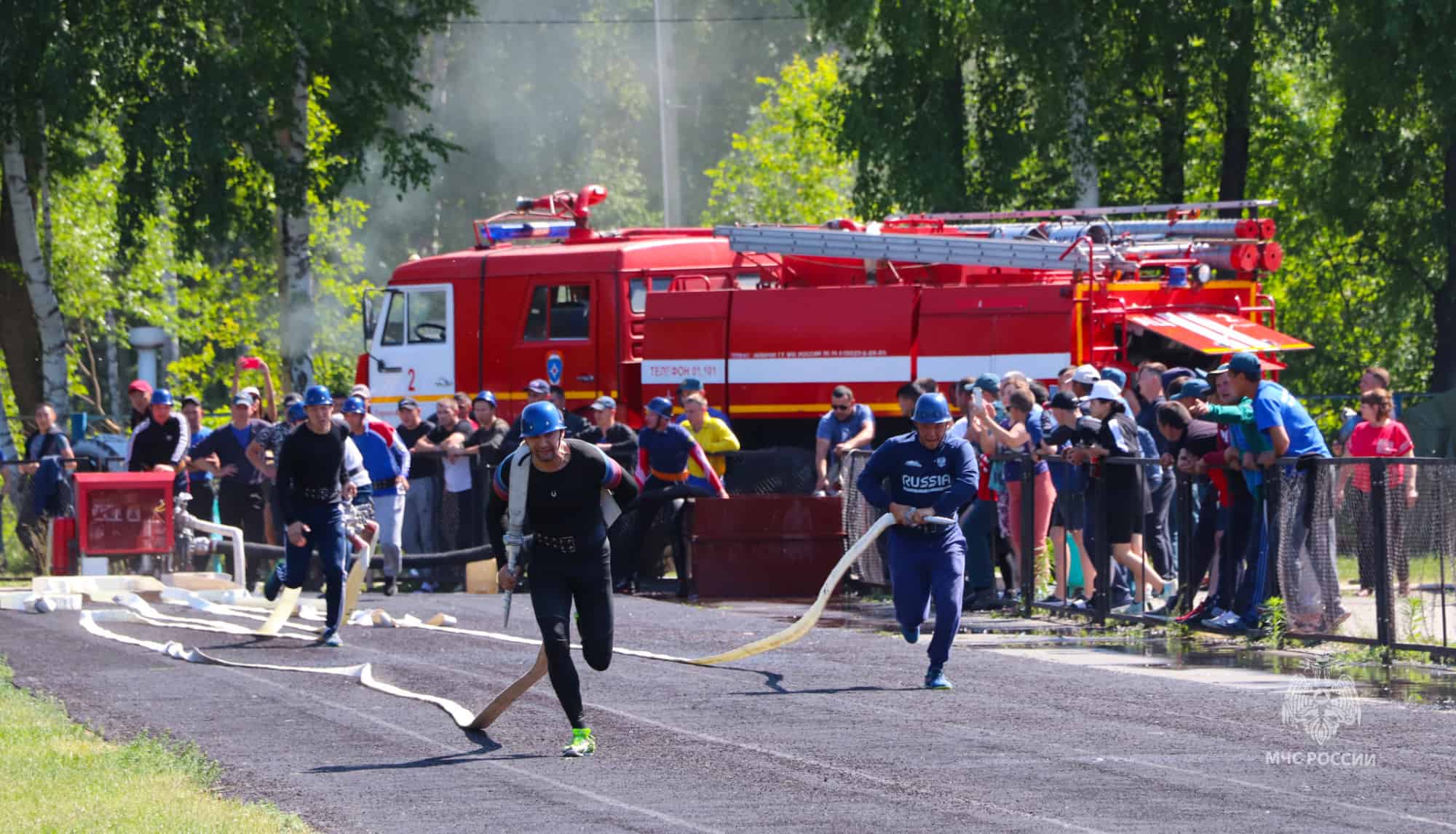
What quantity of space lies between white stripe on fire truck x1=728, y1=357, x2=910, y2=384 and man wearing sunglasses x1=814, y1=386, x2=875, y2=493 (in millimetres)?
870

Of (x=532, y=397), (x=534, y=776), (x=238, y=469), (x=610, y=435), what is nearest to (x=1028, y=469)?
(x=610, y=435)

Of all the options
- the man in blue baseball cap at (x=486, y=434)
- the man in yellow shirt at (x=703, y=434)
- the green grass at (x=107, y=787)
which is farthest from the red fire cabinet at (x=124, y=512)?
the green grass at (x=107, y=787)

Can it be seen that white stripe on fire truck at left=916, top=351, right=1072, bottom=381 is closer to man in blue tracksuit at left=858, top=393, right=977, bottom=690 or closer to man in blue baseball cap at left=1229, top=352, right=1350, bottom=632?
man in blue baseball cap at left=1229, top=352, right=1350, bottom=632

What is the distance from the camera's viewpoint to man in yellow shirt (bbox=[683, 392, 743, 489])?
18953 millimetres

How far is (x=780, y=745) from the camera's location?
973 centimetres

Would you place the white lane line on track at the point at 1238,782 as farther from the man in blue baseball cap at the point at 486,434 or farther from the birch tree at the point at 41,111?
the birch tree at the point at 41,111

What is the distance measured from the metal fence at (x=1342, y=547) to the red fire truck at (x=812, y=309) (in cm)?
473

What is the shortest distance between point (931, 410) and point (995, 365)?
7040mm

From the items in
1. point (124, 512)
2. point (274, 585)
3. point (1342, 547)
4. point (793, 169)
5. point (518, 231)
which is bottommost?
point (274, 585)

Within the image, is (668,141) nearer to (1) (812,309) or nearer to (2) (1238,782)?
(1) (812,309)

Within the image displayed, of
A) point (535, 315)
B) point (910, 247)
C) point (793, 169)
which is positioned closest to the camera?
point (910, 247)

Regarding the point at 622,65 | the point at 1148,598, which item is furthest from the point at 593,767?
the point at 622,65

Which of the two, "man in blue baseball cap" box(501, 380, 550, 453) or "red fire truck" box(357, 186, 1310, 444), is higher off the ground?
"red fire truck" box(357, 186, 1310, 444)

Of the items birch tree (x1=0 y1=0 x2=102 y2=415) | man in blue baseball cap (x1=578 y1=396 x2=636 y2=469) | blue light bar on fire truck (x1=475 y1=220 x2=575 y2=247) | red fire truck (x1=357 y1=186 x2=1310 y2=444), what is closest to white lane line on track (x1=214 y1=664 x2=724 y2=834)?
man in blue baseball cap (x1=578 y1=396 x2=636 y2=469)
